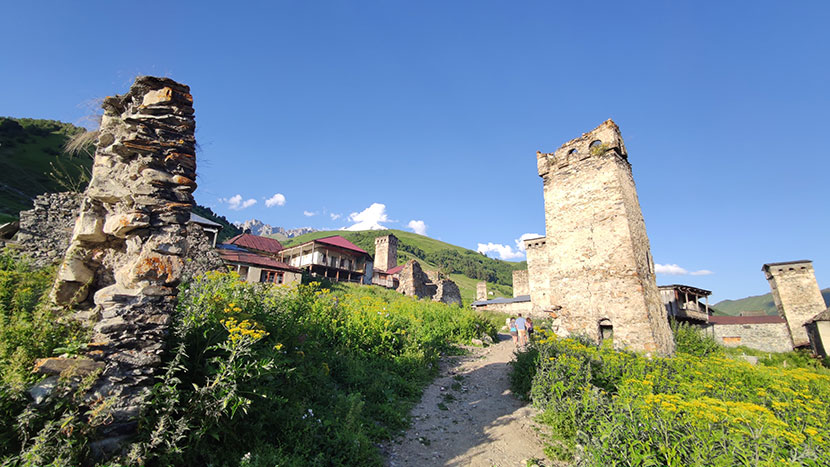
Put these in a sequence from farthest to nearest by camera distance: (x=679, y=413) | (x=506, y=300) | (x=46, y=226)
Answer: (x=506, y=300), (x=46, y=226), (x=679, y=413)

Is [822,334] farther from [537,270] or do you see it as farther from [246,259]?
[246,259]

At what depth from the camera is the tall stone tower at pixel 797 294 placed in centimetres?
2436

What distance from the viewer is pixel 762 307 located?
143750 millimetres

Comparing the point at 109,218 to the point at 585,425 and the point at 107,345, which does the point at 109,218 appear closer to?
the point at 107,345

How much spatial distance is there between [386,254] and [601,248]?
49.2m

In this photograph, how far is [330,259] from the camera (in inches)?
1559

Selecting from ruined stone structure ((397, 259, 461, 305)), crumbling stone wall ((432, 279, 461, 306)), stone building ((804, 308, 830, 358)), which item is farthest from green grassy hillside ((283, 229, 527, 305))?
stone building ((804, 308, 830, 358))

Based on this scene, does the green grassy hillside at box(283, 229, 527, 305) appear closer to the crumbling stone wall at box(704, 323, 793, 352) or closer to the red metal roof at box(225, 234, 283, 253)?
the crumbling stone wall at box(704, 323, 793, 352)

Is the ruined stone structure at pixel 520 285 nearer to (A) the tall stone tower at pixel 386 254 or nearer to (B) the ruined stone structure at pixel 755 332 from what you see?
(B) the ruined stone structure at pixel 755 332

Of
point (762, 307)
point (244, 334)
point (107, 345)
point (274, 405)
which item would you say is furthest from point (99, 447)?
point (762, 307)

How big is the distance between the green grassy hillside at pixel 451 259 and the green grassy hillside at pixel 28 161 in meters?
61.7

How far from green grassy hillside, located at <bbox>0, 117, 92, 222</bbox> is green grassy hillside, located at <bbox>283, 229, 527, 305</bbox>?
6166 centimetres

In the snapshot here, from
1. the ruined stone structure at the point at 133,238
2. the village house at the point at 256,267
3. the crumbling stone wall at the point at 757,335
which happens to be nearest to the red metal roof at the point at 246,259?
the village house at the point at 256,267

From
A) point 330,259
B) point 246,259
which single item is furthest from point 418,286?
point 246,259
